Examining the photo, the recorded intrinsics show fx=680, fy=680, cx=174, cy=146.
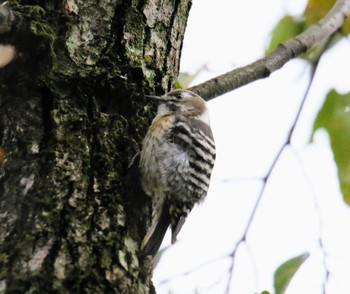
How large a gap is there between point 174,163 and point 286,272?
92 cm

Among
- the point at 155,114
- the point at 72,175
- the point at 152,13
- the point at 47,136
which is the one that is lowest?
the point at 72,175

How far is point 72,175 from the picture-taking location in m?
3.05

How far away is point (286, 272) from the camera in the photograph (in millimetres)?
4000

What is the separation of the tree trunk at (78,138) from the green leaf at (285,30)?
898 mm

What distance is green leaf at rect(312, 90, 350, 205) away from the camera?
375 centimetres

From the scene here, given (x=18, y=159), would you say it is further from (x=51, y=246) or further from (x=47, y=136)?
(x=51, y=246)

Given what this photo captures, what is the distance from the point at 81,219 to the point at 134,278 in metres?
0.34

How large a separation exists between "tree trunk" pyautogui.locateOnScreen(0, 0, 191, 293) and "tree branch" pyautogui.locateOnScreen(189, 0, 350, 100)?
31 cm

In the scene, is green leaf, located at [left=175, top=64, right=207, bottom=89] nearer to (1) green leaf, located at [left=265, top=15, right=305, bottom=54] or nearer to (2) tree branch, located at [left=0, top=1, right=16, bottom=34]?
(1) green leaf, located at [left=265, top=15, right=305, bottom=54]

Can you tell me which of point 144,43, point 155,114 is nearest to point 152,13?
point 144,43

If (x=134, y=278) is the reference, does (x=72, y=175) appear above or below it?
above

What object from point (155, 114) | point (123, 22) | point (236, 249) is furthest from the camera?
point (236, 249)

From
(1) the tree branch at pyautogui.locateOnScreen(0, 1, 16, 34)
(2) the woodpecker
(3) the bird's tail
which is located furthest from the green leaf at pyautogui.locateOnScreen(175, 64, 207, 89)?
(1) the tree branch at pyautogui.locateOnScreen(0, 1, 16, 34)

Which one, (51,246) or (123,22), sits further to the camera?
(123,22)
